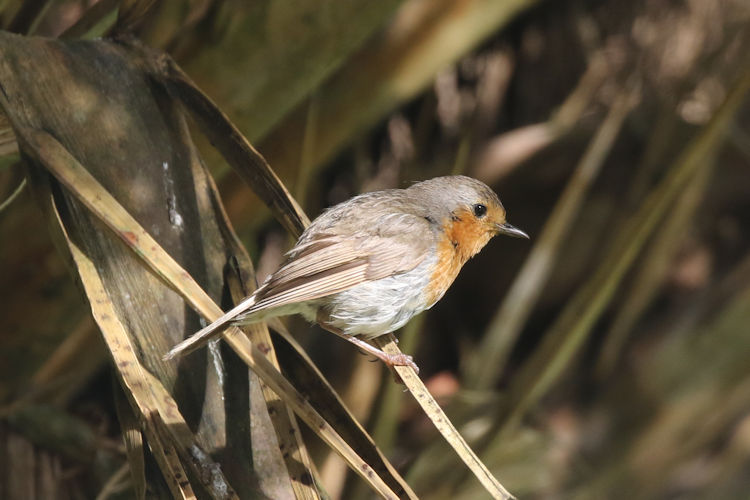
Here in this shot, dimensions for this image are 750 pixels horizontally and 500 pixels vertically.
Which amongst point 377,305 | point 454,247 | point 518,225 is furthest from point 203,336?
point 518,225

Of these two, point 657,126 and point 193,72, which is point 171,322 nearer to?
point 193,72

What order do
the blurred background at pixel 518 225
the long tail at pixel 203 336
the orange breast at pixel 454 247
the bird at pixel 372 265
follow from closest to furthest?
the long tail at pixel 203 336
the bird at pixel 372 265
the orange breast at pixel 454 247
the blurred background at pixel 518 225

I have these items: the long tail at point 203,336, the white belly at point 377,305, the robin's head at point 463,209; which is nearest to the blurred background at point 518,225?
the robin's head at point 463,209

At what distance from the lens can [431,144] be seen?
4.24 m

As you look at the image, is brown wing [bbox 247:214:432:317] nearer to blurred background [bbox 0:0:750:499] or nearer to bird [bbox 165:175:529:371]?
bird [bbox 165:175:529:371]

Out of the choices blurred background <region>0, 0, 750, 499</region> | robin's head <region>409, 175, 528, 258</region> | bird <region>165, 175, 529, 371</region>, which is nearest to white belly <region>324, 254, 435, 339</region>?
bird <region>165, 175, 529, 371</region>

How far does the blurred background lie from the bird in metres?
0.69

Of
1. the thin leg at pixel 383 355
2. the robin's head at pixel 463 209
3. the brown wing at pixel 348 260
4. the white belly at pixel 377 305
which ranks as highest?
the robin's head at pixel 463 209

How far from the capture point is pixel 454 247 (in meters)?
2.51

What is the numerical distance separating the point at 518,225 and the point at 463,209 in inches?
66.2

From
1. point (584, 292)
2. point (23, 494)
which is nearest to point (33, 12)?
point (23, 494)

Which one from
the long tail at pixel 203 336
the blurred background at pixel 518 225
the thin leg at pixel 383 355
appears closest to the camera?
the long tail at pixel 203 336

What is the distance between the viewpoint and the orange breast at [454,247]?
238 cm

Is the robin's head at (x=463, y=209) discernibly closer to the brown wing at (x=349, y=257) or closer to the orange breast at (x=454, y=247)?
the orange breast at (x=454, y=247)
